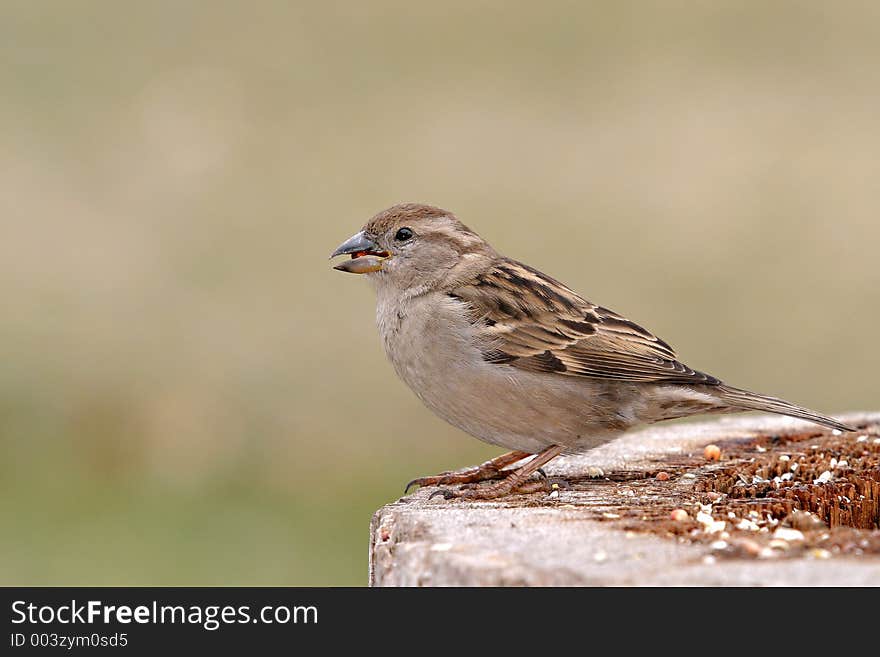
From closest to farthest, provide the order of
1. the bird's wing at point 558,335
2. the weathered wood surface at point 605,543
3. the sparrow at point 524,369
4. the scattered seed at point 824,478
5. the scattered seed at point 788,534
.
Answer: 1. the weathered wood surface at point 605,543
2. the scattered seed at point 788,534
3. the scattered seed at point 824,478
4. the sparrow at point 524,369
5. the bird's wing at point 558,335

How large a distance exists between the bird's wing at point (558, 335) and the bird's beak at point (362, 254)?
38cm

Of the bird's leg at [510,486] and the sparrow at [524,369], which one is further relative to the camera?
the sparrow at [524,369]

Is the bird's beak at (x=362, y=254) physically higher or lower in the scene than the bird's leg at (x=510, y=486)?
higher

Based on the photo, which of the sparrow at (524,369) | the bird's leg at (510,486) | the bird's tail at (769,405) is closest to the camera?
the bird's leg at (510,486)

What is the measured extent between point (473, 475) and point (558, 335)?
60 cm

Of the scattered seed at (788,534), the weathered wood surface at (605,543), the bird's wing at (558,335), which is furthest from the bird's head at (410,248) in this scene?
the scattered seed at (788,534)

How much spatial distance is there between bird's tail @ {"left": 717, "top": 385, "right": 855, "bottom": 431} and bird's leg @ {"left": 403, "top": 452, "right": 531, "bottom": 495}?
75 cm

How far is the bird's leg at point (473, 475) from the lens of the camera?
4496mm

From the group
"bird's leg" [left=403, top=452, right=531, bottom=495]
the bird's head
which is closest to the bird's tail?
"bird's leg" [left=403, top=452, right=531, bottom=495]

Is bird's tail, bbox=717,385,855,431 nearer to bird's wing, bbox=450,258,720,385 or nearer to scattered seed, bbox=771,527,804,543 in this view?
bird's wing, bbox=450,258,720,385

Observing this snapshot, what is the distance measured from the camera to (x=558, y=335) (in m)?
4.70

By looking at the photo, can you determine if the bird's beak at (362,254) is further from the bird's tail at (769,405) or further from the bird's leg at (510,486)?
the bird's tail at (769,405)

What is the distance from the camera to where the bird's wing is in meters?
4.60
